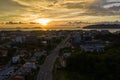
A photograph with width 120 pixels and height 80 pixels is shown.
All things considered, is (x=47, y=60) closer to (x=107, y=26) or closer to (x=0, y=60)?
(x=0, y=60)

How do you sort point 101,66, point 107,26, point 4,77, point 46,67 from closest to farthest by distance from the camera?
point 101,66 < point 4,77 < point 46,67 < point 107,26

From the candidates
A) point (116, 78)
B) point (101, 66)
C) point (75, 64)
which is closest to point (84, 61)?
point (75, 64)

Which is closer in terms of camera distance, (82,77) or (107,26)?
(82,77)

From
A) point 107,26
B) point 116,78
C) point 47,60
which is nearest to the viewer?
point 116,78

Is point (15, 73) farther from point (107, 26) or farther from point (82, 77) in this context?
point (107, 26)

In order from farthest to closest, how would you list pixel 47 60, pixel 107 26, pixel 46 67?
pixel 107 26 → pixel 47 60 → pixel 46 67

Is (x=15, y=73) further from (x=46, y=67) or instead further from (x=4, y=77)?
(x=46, y=67)

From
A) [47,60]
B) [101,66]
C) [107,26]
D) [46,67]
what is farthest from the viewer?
[107,26]

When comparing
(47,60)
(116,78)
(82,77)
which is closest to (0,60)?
(47,60)

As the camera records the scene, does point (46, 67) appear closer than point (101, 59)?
No
